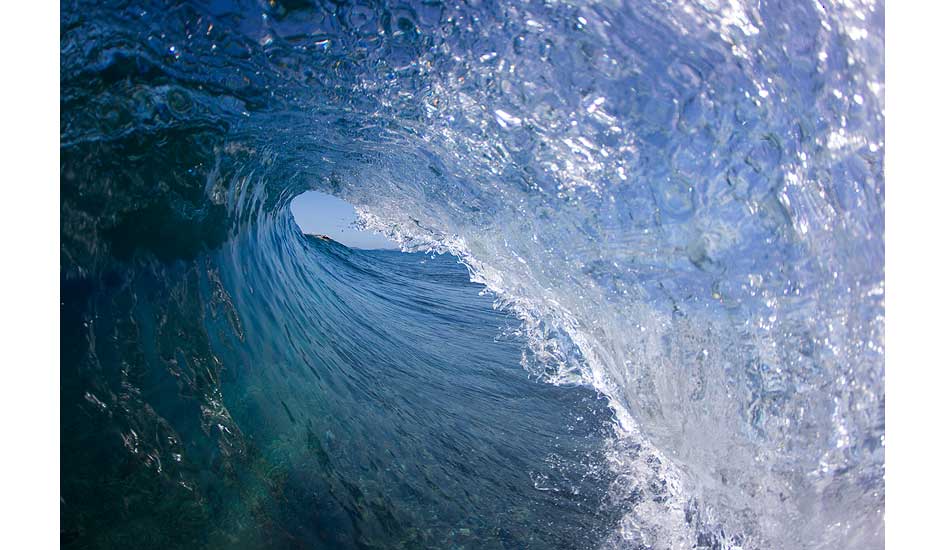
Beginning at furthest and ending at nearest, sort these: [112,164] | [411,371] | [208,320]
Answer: [411,371] → [208,320] → [112,164]

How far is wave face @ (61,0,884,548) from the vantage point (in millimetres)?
2191

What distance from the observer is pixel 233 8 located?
2285 millimetres

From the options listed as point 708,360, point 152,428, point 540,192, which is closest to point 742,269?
point 708,360

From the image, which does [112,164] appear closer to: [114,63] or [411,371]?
[114,63]

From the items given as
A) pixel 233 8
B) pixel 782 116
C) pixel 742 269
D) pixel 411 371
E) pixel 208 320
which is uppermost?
pixel 233 8

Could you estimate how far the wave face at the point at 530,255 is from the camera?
2.19 meters

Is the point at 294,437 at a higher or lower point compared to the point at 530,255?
lower

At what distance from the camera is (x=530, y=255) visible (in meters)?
3.30

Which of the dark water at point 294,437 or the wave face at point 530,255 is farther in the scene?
the dark water at point 294,437

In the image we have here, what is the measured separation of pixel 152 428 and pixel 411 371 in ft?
7.74

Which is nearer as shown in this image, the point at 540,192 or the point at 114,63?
the point at 114,63

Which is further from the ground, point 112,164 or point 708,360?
point 112,164

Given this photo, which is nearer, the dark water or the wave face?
the wave face
